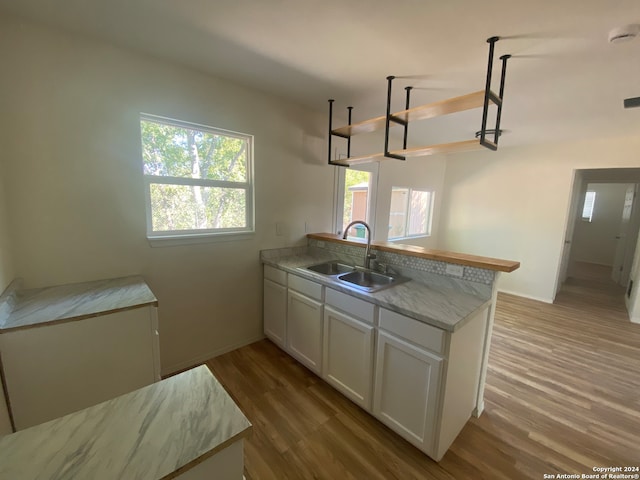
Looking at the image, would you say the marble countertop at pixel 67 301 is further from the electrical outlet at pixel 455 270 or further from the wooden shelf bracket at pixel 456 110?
the wooden shelf bracket at pixel 456 110

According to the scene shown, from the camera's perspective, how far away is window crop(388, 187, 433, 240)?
4.69m

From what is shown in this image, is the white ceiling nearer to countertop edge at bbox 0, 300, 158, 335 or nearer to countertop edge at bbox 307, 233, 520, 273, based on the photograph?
countertop edge at bbox 307, 233, 520, 273

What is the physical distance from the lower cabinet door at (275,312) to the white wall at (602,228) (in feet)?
24.5

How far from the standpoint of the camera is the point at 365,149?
3709 mm

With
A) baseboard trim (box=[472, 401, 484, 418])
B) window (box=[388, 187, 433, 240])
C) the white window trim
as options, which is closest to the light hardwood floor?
baseboard trim (box=[472, 401, 484, 418])

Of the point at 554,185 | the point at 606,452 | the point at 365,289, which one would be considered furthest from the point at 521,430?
the point at 554,185

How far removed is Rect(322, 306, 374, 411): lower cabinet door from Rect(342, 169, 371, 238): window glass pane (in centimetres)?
179

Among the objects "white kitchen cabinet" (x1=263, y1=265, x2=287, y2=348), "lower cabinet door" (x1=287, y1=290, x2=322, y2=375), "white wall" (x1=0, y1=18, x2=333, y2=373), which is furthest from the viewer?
"white kitchen cabinet" (x1=263, y1=265, x2=287, y2=348)

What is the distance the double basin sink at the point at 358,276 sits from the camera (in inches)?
86.8

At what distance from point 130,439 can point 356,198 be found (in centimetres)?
377

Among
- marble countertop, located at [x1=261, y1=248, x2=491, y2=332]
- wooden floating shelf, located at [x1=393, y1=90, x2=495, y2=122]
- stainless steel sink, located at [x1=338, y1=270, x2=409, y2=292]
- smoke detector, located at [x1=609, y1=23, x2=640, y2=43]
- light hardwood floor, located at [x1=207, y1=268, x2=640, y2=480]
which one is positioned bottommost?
light hardwood floor, located at [x1=207, y1=268, x2=640, y2=480]

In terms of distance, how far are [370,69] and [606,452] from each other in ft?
9.79

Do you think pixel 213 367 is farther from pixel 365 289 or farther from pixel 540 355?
pixel 540 355

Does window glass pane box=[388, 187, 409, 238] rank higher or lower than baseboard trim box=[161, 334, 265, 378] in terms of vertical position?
higher
